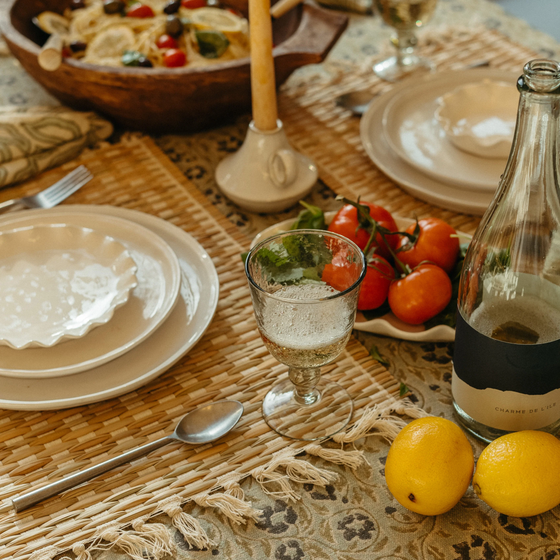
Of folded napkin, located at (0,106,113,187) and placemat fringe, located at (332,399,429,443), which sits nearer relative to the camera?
placemat fringe, located at (332,399,429,443)

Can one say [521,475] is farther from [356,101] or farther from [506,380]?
[356,101]

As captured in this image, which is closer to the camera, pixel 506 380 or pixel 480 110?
pixel 506 380

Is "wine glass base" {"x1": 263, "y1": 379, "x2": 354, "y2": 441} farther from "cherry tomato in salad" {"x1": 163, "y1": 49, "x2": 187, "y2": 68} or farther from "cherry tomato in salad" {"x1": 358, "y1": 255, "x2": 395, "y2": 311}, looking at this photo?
"cherry tomato in salad" {"x1": 163, "y1": 49, "x2": 187, "y2": 68}

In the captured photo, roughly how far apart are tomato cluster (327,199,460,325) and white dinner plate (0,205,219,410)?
0.18m

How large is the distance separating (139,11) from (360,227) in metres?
0.81

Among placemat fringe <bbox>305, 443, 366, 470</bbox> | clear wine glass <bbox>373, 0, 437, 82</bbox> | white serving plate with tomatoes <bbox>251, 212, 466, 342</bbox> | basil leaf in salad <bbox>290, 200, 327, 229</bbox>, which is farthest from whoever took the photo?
clear wine glass <bbox>373, 0, 437, 82</bbox>

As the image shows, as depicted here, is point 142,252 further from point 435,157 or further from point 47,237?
point 435,157

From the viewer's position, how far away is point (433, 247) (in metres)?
0.76

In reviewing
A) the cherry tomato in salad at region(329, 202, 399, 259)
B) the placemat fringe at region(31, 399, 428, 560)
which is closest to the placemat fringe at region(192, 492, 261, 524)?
the placemat fringe at region(31, 399, 428, 560)

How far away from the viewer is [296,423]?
678 millimetres

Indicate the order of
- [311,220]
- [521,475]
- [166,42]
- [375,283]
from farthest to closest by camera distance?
1. [166,42]
2. [311,220]
3. [375,283]
4. [521,475]

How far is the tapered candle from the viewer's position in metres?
0.90

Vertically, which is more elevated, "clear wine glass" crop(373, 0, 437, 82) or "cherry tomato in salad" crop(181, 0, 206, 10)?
"cherry tomato in salad" crop(181, 0, 206, 10)

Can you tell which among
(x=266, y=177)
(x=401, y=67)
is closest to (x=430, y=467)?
(x=266, y=177)
